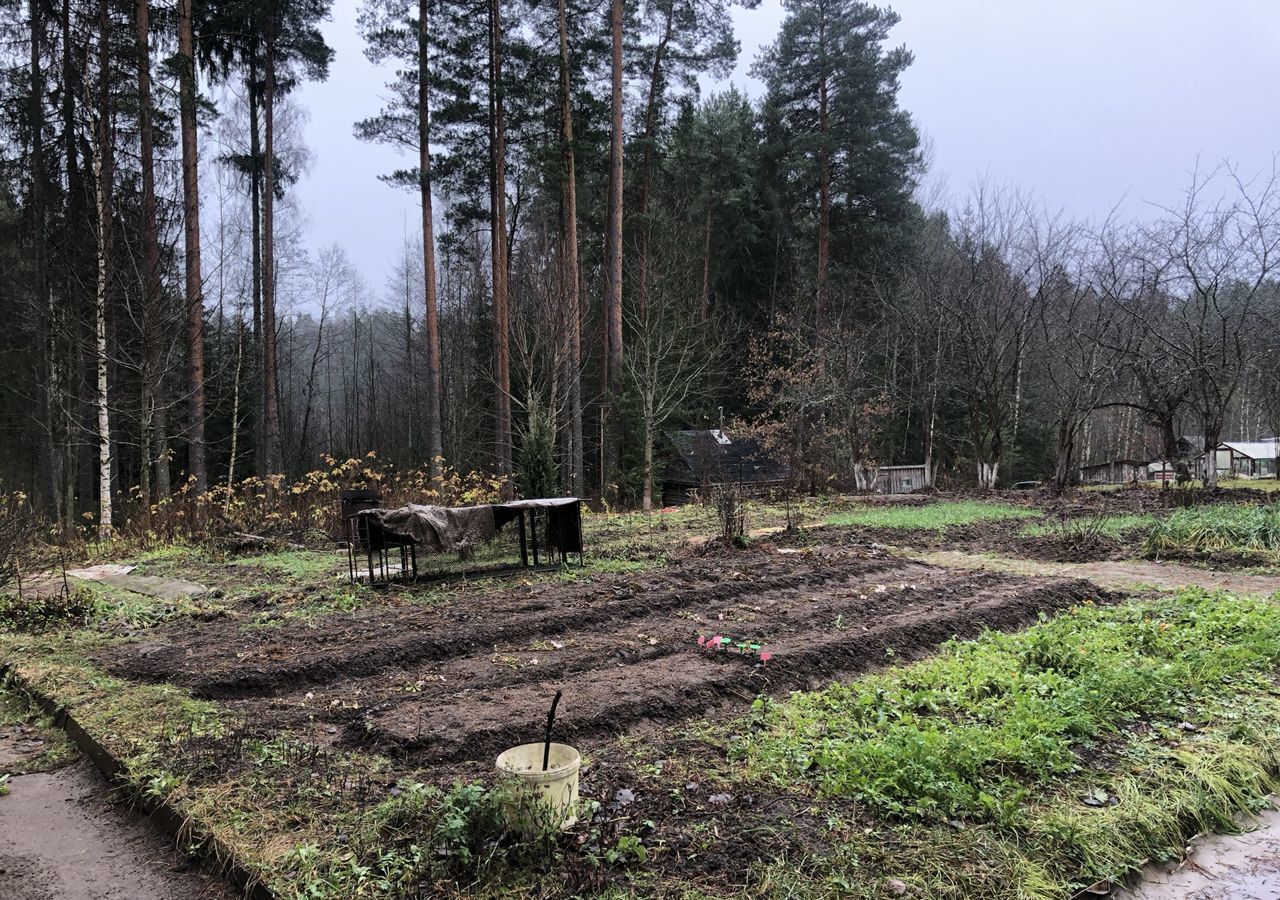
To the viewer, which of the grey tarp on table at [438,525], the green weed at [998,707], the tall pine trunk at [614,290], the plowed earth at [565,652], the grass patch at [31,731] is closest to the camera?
the green weed at [998,707]

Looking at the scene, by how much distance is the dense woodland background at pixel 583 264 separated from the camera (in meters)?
13.4

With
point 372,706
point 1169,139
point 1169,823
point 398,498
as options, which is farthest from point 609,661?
point 1169,139

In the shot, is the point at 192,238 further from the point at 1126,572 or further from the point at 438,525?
the point at 1126,572

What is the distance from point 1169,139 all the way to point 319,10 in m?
21.6

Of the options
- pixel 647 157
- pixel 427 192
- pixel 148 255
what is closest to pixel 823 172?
pixel 647 157

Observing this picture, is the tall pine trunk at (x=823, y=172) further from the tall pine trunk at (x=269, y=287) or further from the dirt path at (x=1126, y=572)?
the tall pine trunk at (x=269, y=287)

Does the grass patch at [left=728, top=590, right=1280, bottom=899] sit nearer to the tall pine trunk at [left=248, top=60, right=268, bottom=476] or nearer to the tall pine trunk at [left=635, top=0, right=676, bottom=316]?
the tall pine trunk at [left=635, top=0, right=676, bottom=316]

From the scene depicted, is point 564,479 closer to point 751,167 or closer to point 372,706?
point 751,167

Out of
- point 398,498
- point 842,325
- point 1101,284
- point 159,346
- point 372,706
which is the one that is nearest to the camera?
point 372,706

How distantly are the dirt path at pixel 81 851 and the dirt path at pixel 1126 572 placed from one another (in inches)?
299

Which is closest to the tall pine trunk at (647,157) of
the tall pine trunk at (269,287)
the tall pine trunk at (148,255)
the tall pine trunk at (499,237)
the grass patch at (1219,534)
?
the tall pine trunk at (499,237)

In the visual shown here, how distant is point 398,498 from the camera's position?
12.6m

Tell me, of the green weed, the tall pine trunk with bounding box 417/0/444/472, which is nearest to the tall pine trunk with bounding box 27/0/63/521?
the tall pine trunk with bounding box 417/0/444/472

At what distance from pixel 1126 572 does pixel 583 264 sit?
18149 millimetres
